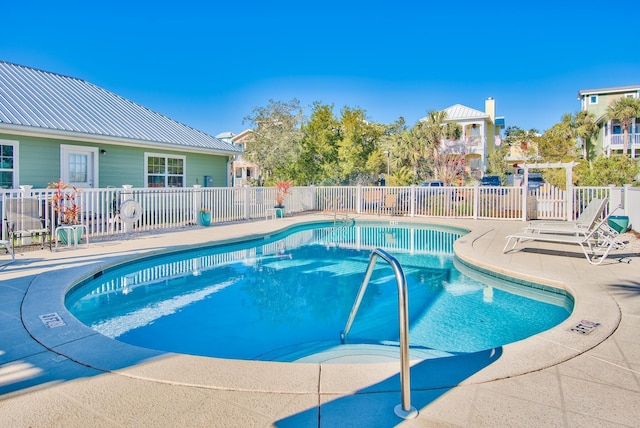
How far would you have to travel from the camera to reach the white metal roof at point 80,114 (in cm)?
1066

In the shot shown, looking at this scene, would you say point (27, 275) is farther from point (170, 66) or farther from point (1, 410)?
point (170, 66)

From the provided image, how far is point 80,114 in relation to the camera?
40.1 ft

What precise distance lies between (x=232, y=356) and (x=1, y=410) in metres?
2.03

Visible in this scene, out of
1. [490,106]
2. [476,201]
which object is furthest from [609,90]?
[476,201]

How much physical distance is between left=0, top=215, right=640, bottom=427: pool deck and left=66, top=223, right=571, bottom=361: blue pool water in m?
1.05

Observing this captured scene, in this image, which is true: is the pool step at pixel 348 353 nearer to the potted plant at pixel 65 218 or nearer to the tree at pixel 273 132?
the potted plant at pixel 65 218

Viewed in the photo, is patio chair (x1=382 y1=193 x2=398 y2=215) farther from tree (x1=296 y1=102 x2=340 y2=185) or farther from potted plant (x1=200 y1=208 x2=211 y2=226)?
potted plant (x1=200 y1=208 x2=211 y2=226)

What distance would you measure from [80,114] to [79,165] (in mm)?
1621

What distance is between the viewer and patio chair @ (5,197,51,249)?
7.38m

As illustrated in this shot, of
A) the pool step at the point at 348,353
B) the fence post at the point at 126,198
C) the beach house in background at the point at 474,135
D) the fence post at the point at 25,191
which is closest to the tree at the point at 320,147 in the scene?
the fence post at the point at 126,198

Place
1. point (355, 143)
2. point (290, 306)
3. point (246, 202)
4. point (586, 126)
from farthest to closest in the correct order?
1. point (586, 126)
2. point (355, 143)
3. point (246, 202)
4. point (290, 306)

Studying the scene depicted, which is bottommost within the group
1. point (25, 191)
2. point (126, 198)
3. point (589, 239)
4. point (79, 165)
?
point (589, 239)

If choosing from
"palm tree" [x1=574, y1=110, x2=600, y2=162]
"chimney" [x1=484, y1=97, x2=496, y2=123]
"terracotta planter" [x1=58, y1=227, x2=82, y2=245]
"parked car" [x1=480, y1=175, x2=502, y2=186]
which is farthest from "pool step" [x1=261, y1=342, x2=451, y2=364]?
"chimney" [x1=484, y1=97, x2=496, y2=123]

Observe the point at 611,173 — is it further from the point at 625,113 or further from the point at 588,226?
the point at 625,113
